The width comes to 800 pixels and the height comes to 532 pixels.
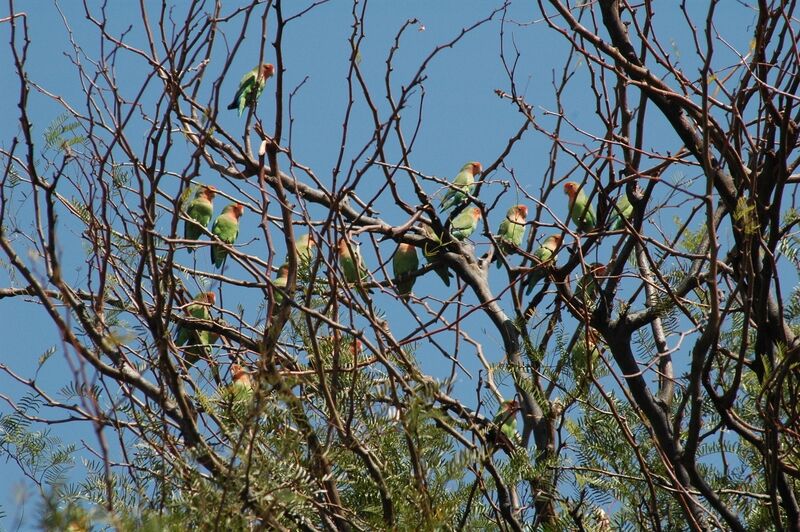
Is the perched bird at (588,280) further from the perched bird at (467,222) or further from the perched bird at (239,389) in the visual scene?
the perched bird at (467,222)

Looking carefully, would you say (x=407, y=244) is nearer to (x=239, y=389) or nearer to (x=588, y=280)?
(x=588, y=280)

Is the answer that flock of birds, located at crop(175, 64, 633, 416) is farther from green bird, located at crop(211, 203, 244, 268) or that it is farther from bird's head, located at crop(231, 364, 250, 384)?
bird's head, located at crop(231, 364, 250, 384)

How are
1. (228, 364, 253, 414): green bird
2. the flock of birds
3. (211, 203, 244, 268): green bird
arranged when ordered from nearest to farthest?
(228, 364, 253, 414): green bird, the flock of birds, (211, 203, 244, 268): green bird

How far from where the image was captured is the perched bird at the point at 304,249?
90.6 inches

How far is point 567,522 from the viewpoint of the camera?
211 centimetres

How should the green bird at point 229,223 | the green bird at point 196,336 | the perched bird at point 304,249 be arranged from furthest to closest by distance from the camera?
1. the green bird at point 229,223
2. the green bird at point 196,336
3. the perched bird at point 304,249

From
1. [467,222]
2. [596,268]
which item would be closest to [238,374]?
[596,268]

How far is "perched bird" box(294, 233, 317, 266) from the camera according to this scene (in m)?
2.30

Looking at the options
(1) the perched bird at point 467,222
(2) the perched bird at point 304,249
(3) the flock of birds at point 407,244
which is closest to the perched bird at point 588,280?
(2) the perched bird at point 304,249

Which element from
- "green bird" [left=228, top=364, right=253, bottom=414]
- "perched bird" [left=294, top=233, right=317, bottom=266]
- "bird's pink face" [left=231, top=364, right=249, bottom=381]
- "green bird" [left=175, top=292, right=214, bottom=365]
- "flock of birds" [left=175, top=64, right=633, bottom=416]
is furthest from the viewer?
"flock of birds" [left=175, top=64, right=633, bottom=416]

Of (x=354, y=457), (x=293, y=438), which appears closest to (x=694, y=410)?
(x=354, y=457)

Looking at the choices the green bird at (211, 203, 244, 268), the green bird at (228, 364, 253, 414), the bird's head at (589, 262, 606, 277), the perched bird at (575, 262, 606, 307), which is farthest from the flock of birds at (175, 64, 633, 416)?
the green bird at (228, 364, 253, 414)

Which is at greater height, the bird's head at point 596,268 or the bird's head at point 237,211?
the bird's head at point 237,211

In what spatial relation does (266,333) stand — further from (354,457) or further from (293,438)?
(354,457)
